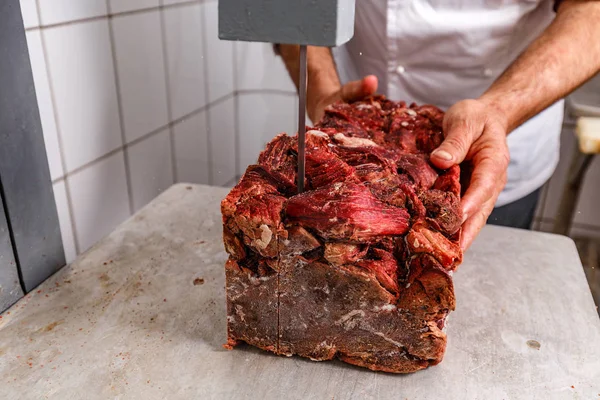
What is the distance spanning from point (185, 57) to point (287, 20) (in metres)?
1.34

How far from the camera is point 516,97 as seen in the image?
4.77 feet

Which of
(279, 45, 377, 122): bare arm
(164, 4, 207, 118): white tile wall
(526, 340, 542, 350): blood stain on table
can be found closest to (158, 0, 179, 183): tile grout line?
(164, 4, 207, 118): white tile wall

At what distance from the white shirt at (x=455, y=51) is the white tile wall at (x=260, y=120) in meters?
0.78

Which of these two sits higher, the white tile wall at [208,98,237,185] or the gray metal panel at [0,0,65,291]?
the gray metal panel at [0,0,65,291]

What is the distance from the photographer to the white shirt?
5.26 feet

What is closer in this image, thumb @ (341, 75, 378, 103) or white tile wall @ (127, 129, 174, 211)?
thumb @ (341, 75, 378, 103)

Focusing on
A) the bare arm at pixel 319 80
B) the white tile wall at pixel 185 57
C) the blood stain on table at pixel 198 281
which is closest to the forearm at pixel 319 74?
the bare arm at pixel 319 80

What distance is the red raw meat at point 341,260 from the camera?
88 centimetres

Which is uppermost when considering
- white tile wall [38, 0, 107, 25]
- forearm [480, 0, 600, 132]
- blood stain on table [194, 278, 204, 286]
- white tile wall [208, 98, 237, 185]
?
white tile wall [38, 0, 107, 25]

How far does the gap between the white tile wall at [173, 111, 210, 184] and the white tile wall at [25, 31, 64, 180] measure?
0.67 metres

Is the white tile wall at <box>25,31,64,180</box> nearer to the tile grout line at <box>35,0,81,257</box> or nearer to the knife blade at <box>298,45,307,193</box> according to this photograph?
the tile grout line at <box>35,0,81,257</box>

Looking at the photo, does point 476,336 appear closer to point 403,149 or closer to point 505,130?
point 403,149

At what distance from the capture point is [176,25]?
6.31 ft

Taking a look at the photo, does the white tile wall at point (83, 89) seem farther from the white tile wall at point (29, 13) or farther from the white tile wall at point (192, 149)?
the white tile wall at point (192, 149)
